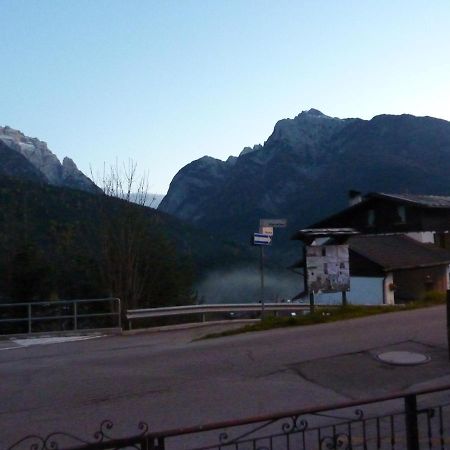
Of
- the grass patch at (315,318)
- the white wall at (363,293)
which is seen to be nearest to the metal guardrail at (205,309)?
the grass patch at (315,318)

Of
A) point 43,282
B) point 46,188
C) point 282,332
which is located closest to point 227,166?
point 46,188

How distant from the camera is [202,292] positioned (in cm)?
4522

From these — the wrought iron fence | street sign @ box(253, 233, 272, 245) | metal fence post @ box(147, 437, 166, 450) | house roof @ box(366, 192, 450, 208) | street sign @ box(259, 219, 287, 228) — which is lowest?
the wrought iron fence

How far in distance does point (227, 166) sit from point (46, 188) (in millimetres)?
98064

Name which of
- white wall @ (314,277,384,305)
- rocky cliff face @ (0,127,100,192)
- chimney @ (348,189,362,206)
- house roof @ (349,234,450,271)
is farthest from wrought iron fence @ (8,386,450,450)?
rocky cliff face @ (0,127,100,192)

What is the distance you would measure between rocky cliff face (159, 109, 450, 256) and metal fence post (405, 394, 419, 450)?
103 meters

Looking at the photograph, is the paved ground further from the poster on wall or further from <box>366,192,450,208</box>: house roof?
<box>366,192,450,208</box>: house roof

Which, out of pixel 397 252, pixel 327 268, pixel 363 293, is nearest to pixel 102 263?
pixel 327 268

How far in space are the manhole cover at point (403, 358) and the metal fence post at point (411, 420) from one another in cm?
580

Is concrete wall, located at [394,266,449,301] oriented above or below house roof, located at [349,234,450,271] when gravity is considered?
below

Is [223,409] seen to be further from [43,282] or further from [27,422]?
[43,282]

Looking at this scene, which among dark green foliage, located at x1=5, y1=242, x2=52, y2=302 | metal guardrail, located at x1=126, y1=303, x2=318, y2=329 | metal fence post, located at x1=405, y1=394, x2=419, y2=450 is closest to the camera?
metal fence post, located at x1=405, y1=394, x2=419, y2=450

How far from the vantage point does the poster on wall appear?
17.5 meters

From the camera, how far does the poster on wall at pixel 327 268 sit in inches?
688
